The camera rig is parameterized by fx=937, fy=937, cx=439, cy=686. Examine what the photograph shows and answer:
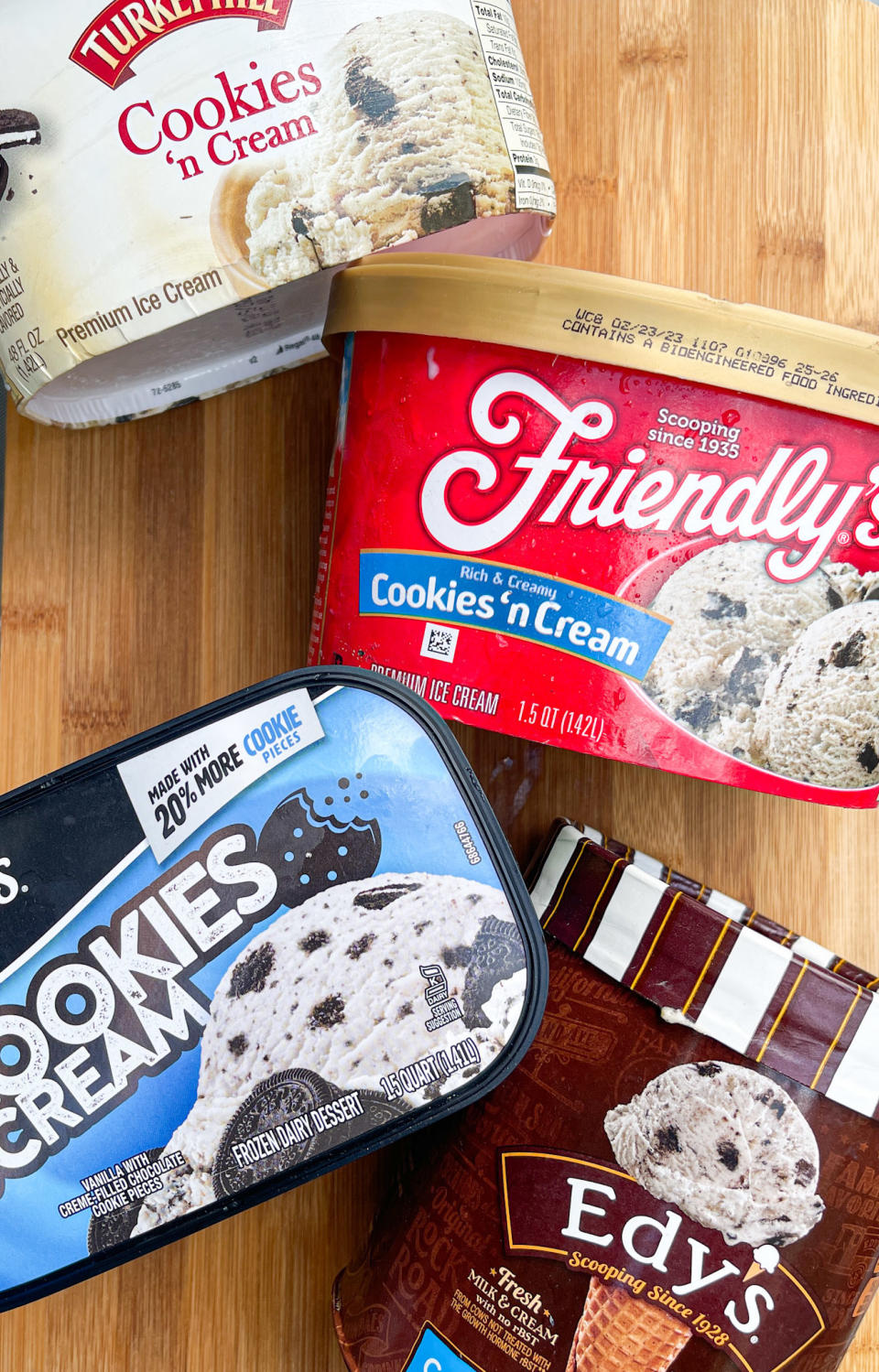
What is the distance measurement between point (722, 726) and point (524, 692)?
0.10m

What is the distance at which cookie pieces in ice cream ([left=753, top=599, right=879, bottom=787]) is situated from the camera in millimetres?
473

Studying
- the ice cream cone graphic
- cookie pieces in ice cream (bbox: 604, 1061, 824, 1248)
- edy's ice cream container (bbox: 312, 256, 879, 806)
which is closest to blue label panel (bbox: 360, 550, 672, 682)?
edy's ice cream container (bbox: 312, 256, 879, 806)

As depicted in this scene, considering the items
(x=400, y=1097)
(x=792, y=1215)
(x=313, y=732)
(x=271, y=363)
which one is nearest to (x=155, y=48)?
(x=271, y=363)

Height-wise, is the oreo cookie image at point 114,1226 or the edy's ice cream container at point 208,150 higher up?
the edy's ice cream container at point 208,150

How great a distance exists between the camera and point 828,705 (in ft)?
1.57

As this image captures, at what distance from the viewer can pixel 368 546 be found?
0.50 metres

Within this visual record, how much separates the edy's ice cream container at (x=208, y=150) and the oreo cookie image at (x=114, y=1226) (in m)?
0.42

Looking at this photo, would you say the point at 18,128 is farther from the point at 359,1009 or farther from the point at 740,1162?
the point at 740,1162

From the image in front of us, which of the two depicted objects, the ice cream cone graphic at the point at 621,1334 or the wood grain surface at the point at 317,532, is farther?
the wood grain surface at the point at 317,532

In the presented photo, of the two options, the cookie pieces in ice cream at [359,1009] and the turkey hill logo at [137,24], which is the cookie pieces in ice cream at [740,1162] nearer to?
the cookie pieces in ice cream at [359,1009]

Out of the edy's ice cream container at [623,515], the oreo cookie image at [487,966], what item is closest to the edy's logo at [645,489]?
the edy's ice cream container at [623,515]

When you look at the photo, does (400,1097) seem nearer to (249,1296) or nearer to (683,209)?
(249,1296)

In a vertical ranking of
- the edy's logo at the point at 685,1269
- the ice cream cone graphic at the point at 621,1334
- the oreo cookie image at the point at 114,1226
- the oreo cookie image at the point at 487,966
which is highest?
the oreo cookie image at the point at 487,966

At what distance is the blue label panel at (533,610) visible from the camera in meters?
0.48
